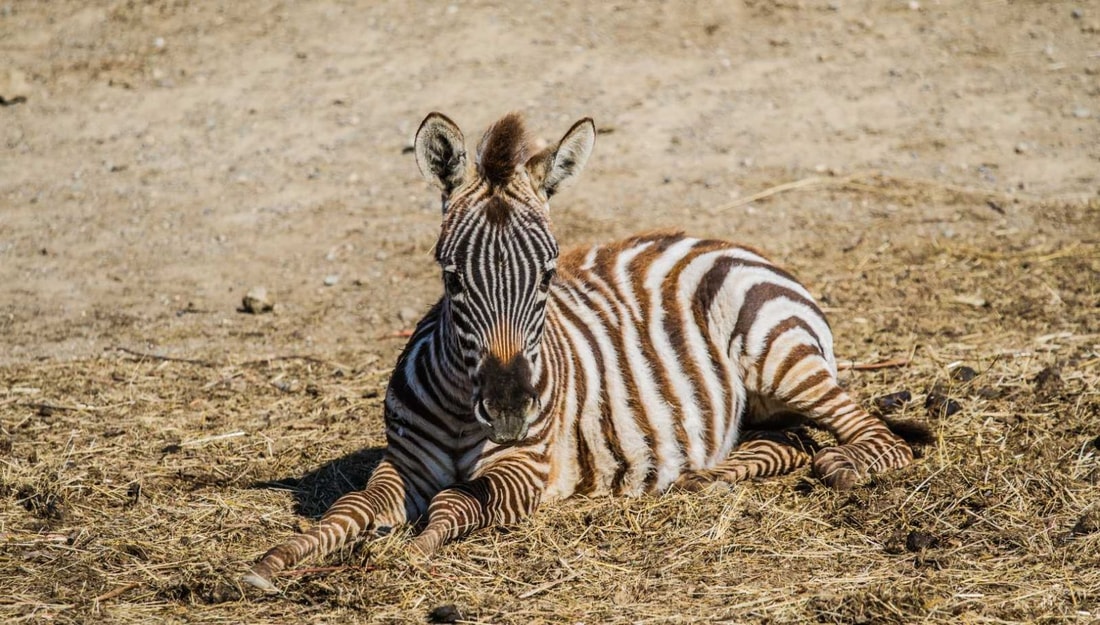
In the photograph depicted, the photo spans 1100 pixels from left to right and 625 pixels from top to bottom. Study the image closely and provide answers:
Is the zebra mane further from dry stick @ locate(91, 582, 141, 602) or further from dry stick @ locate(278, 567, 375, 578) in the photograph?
dry stick @ locate(91, 582, 141, 602)

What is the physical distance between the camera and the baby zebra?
217 inches

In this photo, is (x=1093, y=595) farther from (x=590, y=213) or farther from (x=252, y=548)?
(x=590, y=213)

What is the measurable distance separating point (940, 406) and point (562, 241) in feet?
15.9

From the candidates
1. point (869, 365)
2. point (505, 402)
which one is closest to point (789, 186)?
point (869, 365)

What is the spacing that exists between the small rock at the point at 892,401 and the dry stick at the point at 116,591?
470cm

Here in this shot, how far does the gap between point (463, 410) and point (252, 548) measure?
124cm

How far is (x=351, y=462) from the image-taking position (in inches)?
281

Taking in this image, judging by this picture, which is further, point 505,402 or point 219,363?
point 219,363

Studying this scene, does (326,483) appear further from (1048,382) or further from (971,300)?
(971,300)

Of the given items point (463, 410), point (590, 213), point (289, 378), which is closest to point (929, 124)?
point (590, 213)

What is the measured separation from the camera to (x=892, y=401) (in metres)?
7.63

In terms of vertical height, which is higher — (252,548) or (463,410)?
(463,410)

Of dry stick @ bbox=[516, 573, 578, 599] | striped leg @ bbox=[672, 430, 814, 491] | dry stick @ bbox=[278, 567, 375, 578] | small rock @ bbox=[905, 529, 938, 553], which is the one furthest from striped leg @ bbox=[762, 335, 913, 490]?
dry stick @ bbox=[278, 567, 375, 578]

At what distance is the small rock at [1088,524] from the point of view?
5.61 metres
